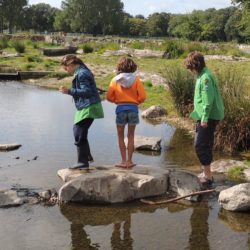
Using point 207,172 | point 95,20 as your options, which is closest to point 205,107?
point 207,172

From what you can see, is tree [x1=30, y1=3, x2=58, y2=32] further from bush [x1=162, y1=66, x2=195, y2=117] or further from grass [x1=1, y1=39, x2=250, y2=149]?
bush [x1=162, y1=66, x2=195, y2=117]

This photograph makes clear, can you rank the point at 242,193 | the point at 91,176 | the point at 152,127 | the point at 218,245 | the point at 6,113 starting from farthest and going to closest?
the point at 6,113, the point at 152,127, the point at 91,176, the point at 242,193, the point at 218,245

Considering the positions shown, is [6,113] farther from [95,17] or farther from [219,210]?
[95,17]

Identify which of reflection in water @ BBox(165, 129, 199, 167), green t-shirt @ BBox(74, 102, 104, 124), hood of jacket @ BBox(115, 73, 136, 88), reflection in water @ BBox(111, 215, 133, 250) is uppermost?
hood of jacket @ BBox(115, 73, 136, 88)

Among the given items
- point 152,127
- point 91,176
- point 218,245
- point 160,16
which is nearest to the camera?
point 218,245

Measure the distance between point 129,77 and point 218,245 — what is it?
8.54 ft

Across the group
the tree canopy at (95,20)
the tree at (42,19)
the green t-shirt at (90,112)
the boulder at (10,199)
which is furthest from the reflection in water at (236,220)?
the tree at (42,19)

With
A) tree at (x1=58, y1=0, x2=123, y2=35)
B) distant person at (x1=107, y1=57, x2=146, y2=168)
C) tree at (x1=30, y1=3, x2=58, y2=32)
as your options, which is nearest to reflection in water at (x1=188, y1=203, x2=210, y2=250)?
distant person at (x1=107, y1=57, x2=146, y2=168)

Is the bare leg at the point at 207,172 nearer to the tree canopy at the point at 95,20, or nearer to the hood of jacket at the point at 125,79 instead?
the hood of jacket at the point at 125,79

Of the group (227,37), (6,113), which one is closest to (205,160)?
(6,113)

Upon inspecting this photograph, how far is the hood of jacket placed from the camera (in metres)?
6.40

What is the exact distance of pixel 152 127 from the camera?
418 inches

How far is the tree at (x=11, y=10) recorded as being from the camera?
82.4 metres

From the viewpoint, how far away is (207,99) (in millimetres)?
6113
